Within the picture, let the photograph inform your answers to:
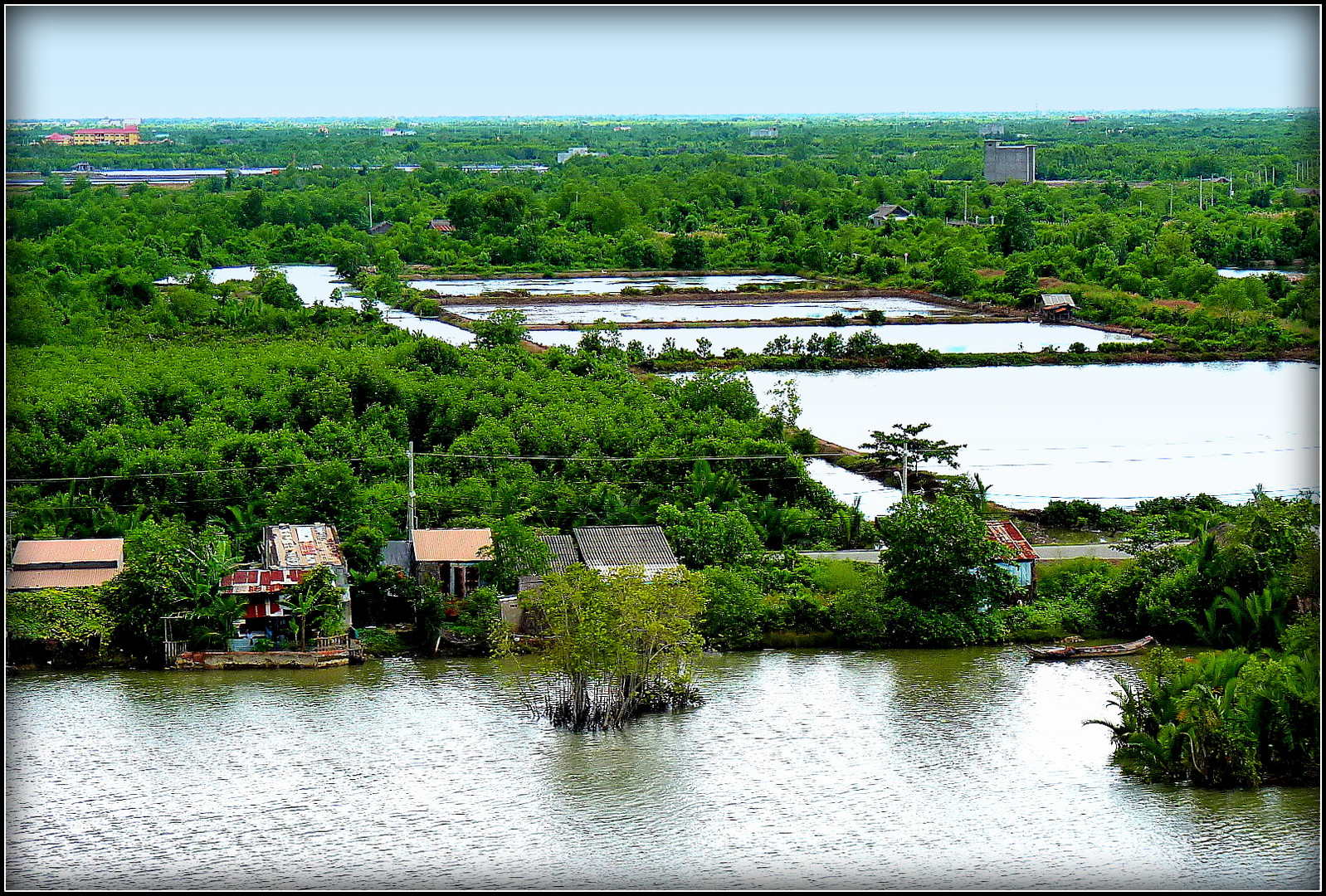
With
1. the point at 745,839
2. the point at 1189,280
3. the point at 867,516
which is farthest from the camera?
the point at 1189,280

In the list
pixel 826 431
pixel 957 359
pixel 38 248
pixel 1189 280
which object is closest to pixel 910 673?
pixel 826 431

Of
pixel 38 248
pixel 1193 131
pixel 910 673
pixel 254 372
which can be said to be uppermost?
pixel 1193 131

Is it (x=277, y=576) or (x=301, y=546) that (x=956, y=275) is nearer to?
(x=301, y=546)

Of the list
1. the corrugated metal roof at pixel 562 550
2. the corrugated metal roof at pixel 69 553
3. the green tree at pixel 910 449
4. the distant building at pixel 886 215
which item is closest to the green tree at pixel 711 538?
the corrugated metal roof at pixel 562 550

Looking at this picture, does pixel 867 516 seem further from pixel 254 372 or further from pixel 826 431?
pixel 254 372

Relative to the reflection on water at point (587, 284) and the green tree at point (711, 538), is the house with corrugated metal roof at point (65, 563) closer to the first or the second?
the green tree at point (711, 538)
